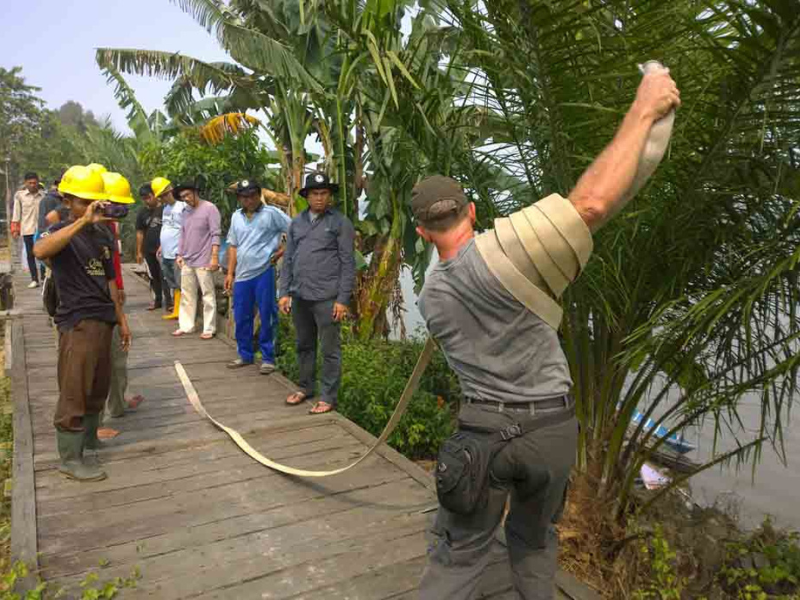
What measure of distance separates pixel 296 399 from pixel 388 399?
3.62 feet

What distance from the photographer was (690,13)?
8.68 ft

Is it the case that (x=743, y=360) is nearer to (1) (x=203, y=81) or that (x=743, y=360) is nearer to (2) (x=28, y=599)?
(2) (x=28, y=599)

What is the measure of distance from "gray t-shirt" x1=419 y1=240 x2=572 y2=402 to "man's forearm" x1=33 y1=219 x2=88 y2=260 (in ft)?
7.46

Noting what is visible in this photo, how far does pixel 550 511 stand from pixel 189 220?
5.81 metres

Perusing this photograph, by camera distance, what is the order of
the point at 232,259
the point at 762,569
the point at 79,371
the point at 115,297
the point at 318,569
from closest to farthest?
A: 1. the point at 318,569
2. the point at 762,569
3. the point at 79,371
4. the point at 115,297
5. the point at 232,259

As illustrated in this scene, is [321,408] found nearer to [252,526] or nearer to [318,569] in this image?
[252,526]

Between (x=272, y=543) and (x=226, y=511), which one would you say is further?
(x=226, y=511)

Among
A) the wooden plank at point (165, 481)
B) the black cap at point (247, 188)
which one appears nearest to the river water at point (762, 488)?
the black cap at point (247, 188)

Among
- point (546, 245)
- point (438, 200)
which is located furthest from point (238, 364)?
point (546, 245)

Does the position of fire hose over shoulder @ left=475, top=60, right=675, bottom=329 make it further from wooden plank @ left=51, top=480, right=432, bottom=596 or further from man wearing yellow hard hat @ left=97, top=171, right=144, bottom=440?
man wearing yellow hard hat @ left=97, top=171, right=144, bottom=440

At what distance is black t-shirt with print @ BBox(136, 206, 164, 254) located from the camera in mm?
8688

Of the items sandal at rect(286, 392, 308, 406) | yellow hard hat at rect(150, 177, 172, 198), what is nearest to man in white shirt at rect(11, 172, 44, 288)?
yellow hard hat at rect(150, 177, 172, 198)

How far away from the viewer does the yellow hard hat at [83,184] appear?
3447mm

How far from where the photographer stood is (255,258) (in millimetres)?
5840
